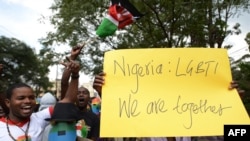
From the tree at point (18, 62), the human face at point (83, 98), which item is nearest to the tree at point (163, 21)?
the human face at point (83, 98)

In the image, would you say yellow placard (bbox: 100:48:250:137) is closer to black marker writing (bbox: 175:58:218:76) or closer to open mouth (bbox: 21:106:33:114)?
black marker writing (bbox: 175:58:218:76)

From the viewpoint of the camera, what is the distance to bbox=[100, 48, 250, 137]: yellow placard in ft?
8.55

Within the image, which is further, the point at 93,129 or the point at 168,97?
the point at 93,129

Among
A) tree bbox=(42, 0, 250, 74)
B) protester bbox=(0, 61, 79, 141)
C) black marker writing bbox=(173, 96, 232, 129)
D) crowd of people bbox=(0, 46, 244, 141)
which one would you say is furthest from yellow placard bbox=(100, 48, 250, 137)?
tree bbox=(42, 0, 250, 74)

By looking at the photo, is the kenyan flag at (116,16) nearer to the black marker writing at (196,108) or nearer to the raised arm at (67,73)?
the raised arm at (67,73)

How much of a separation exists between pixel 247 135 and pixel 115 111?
31.4 inches

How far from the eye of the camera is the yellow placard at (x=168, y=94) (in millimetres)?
2605

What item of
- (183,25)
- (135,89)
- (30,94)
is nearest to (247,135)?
(135,89)

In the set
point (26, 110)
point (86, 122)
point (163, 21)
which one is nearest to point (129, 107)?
point (26, 110)

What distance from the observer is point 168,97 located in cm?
268

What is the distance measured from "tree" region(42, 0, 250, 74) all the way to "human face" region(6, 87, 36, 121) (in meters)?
8.22

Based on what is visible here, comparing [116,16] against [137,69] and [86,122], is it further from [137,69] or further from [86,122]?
[86,122]

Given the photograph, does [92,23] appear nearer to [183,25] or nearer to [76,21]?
[76,21]

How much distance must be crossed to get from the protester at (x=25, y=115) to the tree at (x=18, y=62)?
147 feet
